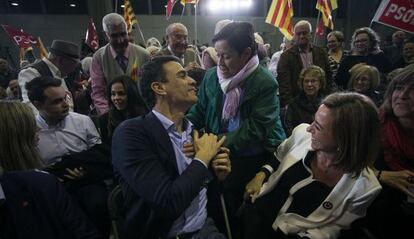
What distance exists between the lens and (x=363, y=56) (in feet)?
14.2

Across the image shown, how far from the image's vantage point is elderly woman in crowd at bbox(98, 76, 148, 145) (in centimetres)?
316

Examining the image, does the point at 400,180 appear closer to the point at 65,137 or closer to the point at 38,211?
the point at 38,211

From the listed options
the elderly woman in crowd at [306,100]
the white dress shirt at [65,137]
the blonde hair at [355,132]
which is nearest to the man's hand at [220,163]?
the blonde hair at [355,132]

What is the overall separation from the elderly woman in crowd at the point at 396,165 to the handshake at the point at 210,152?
3.03ft

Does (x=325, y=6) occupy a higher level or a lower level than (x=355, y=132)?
higher

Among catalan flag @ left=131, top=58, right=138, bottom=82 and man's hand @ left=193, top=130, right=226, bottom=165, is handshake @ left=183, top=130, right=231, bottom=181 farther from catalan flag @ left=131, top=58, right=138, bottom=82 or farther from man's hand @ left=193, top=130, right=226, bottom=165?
catalan flag @ left=131, top=58, right=138, bottom=82

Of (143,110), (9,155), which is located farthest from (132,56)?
(9,155)


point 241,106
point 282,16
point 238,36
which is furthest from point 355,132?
point 282,16

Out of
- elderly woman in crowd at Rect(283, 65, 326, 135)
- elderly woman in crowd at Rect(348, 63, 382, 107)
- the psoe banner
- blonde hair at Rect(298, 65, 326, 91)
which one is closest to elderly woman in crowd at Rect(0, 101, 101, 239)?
elderly woman in crowd at Rect(283, 65, 326, 135)

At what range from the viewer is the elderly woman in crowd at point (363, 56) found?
4262 mm

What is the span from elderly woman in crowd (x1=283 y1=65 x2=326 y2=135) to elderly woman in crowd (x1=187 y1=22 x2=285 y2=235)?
1431mm

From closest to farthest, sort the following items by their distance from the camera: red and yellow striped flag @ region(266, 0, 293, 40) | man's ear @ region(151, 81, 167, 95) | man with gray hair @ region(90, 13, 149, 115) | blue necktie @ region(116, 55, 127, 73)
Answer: man's ear @ region(151, 81, 167, 95) < man with gray hair @ region(90, 13, 149, 115) < blue necktie @ region(116, 55, 127, 73) < red and yellow striped flag @ region(266, 0, 293, 40)

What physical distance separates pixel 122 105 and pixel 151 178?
1.84m

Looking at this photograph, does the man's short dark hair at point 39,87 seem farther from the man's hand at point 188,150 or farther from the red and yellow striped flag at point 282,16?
the red and yellow striped flag at point 282,16
